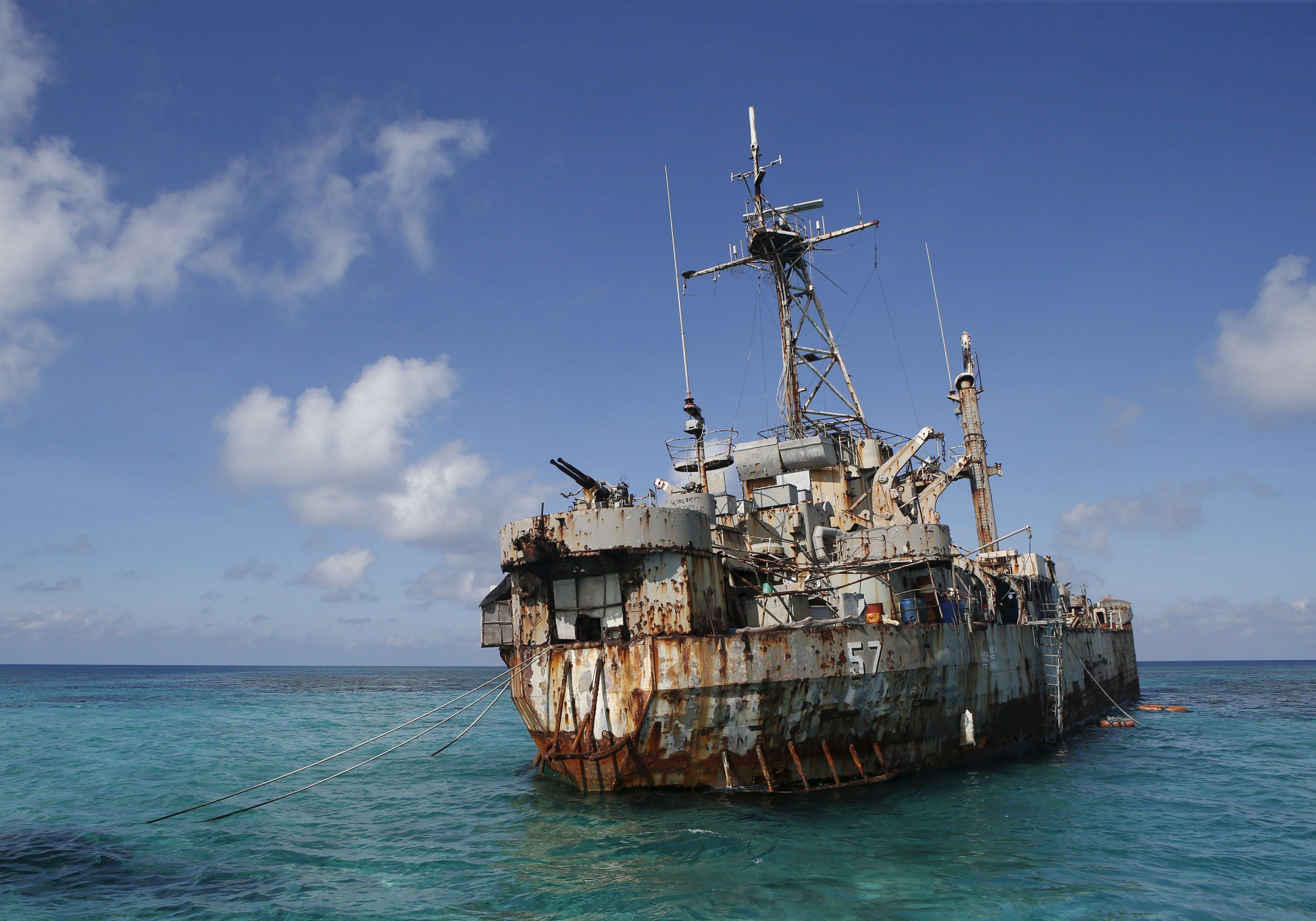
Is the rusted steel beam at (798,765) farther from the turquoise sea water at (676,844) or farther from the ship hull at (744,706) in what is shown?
the turquoise sea water at (676,844)

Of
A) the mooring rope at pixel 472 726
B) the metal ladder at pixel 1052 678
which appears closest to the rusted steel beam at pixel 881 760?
the mooring rope at pixel 472 726

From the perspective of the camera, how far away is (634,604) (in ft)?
51.4

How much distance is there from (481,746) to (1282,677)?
10569 centimetres

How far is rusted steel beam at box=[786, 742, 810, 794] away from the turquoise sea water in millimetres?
349

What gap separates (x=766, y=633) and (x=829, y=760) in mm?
3101

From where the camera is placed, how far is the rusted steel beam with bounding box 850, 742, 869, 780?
15711 millimetres

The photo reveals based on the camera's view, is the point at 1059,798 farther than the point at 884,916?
Yes

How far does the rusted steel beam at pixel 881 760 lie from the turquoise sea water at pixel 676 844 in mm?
420

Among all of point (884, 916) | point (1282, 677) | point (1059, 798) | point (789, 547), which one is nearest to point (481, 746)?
point (789, 547)

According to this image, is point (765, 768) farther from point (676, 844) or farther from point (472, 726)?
point (472, 726)

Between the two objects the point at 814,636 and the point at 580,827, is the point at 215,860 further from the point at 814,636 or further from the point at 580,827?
the point at 814,636

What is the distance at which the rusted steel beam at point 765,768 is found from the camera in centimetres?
1463

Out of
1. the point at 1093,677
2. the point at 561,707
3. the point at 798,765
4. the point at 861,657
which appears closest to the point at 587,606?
the point at 561,707

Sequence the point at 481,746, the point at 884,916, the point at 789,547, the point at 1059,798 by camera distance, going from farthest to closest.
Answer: the point at 481,746, the point at 789,547, the point at 1059,798, the point at 884,916
